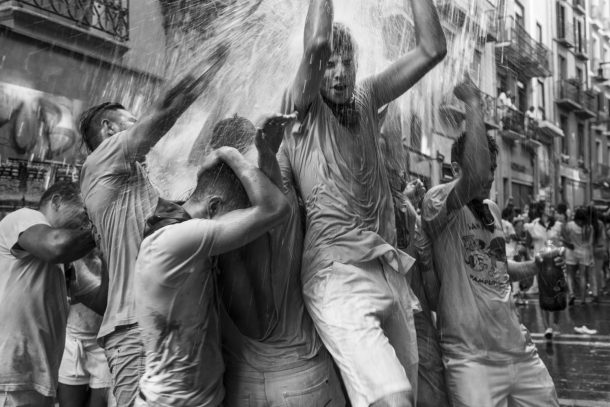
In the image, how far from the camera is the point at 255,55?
3131 mm

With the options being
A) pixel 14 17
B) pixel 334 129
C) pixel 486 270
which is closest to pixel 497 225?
pixel 486 270

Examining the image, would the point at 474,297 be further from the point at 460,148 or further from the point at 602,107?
the point at 602,107

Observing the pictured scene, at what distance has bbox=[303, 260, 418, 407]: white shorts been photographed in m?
2.28

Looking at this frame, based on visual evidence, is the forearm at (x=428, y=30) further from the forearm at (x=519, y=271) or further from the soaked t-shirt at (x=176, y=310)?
the forearm at (x=519, y=271)

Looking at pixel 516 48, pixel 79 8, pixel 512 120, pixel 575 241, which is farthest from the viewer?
pixel 575 241

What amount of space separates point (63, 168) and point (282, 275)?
18.3 feet

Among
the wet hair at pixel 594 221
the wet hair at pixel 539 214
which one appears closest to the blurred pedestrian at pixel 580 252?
the wet hair at pixel 594 221

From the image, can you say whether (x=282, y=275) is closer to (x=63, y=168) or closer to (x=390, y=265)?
(x=390, y=265)

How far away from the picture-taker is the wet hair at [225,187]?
2.30 m

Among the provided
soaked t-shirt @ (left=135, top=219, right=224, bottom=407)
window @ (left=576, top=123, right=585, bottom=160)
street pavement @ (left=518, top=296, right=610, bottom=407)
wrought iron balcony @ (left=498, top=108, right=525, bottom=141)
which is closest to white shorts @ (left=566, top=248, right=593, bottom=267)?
street pavement @ (left=518, top=296, right=610, bottom=407)

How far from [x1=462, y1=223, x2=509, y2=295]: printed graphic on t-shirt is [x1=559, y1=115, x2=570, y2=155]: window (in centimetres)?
2246

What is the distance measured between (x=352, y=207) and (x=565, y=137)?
87.2 ft

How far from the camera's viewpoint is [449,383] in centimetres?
317

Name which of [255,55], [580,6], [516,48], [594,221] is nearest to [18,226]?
[255,55]
